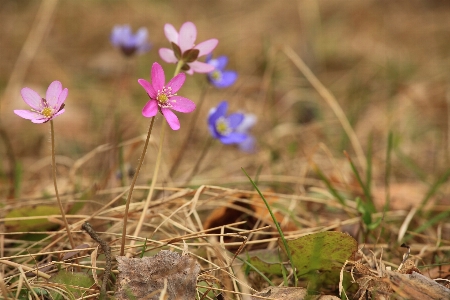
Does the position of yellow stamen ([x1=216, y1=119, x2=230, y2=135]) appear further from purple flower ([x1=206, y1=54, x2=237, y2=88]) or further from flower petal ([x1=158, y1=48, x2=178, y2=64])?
flower petal ([x1=158, y1=48, x2=178, y2=64])

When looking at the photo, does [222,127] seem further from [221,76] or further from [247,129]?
[247,129]

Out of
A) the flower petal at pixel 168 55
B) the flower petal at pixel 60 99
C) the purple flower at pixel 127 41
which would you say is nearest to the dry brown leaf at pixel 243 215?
the flower petal at pixel 168 55

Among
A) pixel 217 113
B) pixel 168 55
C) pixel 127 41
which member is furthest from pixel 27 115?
pixel 127 41

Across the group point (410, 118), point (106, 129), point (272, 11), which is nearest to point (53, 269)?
point (106, 129)

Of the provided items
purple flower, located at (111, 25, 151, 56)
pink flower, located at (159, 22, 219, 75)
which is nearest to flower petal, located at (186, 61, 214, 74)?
pink flower, located at (159, 22, 219, 75)

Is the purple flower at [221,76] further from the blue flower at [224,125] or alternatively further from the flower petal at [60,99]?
the flower petal at [60,99]

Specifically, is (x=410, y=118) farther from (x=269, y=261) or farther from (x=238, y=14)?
(x=238, y=14)

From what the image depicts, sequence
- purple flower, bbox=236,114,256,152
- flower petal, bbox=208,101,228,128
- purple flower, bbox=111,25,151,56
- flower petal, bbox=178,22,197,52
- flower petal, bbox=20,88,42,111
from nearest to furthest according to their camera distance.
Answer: flower petal, bbox=20,88,42,111
flower petal, bbox=178,22,197,52
flower petal, bbox=208,101,228,128
purple flower, bbox=236,114,256,152
purple flower, bbox=111,25,151,56
